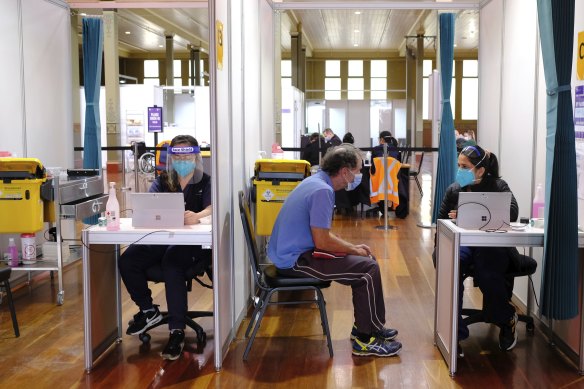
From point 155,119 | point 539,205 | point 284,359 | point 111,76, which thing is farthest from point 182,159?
point 111,76

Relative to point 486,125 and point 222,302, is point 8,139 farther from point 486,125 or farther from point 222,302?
point 486,125

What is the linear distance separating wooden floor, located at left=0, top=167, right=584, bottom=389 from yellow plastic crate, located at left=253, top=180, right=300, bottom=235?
2.10ft

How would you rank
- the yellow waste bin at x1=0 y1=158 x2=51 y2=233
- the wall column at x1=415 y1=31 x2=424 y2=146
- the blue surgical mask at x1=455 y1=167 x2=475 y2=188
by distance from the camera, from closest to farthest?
the blue surgical mask at x1=455 y1=167 x2=475 y2=188 < the yellow waste bin at x1=0 y1=158 x2=51 y2=233 < the wall column at x1=415 y1=31 x2=424 y2=146

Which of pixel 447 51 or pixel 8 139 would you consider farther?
pixel 447 51

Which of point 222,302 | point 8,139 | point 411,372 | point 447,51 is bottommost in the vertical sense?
point 411,372

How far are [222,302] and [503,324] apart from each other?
1.63 m

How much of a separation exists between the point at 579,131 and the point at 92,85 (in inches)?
191

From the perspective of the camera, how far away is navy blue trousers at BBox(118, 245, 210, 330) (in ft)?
12.6

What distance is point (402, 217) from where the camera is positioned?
9.48 meters

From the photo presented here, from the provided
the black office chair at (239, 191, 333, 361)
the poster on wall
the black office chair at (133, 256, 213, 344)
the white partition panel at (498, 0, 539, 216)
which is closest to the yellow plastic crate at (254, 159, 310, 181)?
the black office chair at (239, 191, 333, 361)

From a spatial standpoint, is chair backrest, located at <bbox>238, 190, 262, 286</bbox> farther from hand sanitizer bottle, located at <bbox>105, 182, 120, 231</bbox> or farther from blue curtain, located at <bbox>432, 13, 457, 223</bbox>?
blue curtain, located at <bbox>432, 13, 457, 223</bbox>

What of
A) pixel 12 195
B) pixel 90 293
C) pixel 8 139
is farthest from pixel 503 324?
pixel 8 139

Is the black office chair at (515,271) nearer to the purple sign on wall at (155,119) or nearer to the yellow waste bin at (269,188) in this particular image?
the yellow waste bin at (269,188)

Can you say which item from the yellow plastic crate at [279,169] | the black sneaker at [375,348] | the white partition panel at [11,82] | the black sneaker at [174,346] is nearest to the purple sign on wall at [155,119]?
the white partition panel at [11,82]
